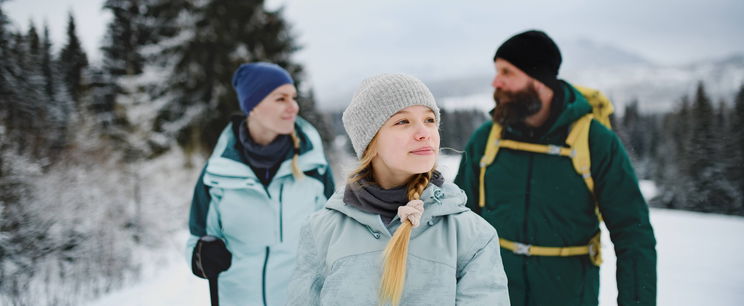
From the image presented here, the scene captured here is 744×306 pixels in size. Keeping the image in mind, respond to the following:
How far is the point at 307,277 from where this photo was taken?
1.41 m

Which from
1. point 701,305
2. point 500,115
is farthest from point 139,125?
point 701,305

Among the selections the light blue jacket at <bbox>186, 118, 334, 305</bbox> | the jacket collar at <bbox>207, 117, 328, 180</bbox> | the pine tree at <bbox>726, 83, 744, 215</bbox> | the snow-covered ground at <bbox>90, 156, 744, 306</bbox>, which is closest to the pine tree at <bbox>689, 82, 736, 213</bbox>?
the pine tree at <bbox>726, 83, 744, 215</bbox>

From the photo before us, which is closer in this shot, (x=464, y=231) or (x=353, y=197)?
(x=464, y=231)

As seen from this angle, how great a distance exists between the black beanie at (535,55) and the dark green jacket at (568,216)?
0.17 m

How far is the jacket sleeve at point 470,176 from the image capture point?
2.62 metres

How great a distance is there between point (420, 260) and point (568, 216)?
4.54 feet

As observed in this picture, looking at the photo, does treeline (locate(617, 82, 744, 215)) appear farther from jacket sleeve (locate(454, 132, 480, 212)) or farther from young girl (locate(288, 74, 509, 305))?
young girl (locate(288, 74, 509, 305))

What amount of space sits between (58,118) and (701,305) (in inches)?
598

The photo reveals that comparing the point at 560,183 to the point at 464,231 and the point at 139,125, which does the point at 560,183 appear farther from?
the point at 139,125

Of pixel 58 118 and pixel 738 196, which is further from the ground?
pixel 58 118

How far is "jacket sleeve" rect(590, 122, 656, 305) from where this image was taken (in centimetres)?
200

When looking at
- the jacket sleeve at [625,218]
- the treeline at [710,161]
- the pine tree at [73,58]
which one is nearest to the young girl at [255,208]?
the jacket sleeve at [625,218]

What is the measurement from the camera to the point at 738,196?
2903cm

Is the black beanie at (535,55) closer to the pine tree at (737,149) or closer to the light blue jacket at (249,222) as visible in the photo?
the light blue jacket at (249,222)
